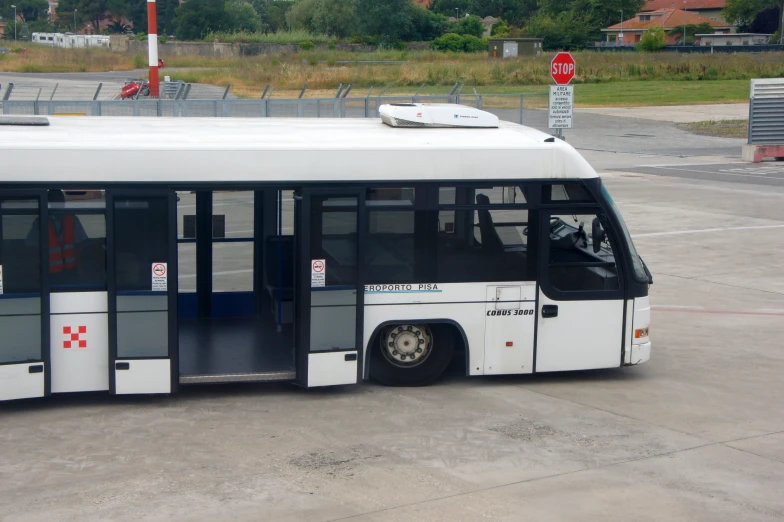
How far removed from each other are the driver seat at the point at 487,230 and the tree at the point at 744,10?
12115 cm

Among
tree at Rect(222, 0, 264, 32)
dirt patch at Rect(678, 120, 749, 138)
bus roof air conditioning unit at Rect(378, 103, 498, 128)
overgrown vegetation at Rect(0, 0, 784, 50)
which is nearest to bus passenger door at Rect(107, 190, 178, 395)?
bus roof air conditioning unit at Rect(378, 103, 498, 128)

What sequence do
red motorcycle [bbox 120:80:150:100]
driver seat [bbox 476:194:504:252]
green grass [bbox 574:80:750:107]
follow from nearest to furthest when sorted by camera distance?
driver seat [bbox 476:194:504:252] → red motorcycle [bbox 120:80:150:100] → green grass [bbox 574:80:750:107]

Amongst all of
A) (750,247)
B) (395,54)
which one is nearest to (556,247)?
(750,247)

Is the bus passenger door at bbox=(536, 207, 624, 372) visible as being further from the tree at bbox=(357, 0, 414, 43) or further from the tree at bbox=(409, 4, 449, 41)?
the tree at bbox=(409, 4, 449, 41)

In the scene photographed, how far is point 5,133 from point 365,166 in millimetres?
3132

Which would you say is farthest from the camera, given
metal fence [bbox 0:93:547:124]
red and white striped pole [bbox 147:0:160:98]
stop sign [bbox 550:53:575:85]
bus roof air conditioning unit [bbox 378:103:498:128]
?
red and white striped pole [bbox 147:0:160:98]

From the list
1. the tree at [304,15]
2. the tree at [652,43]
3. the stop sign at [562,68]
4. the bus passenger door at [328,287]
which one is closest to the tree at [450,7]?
the tree at [304,15]

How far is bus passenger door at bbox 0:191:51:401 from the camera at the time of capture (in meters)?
8.08

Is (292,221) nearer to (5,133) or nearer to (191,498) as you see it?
(5,133)

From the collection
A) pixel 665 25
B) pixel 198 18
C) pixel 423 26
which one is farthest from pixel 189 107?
pixel 665 25

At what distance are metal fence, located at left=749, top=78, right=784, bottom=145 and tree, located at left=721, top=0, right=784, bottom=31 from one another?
96268 millimetres

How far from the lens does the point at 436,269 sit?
29.2ft

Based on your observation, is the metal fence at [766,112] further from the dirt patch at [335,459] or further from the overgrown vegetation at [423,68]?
the dirt patch at [335,459]

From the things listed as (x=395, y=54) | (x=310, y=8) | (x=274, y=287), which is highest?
(x=310, y=8)
